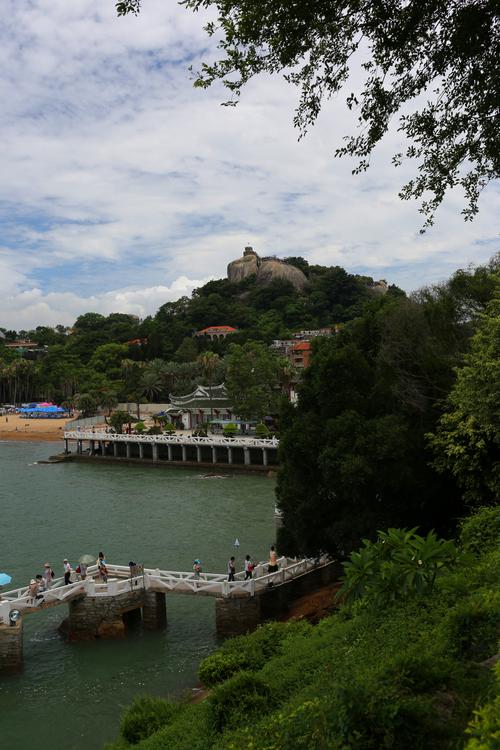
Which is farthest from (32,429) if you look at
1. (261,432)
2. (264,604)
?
(264,604)

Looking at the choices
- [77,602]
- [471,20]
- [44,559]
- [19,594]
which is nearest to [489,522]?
[471,20]

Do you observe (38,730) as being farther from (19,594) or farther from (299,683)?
(299,683)

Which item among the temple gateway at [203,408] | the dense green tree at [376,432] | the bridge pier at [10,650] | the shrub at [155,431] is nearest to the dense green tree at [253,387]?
the temple gateway at [203,408]

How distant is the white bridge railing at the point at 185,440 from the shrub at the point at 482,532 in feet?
118

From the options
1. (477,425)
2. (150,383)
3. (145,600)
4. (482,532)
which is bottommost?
(145,600)

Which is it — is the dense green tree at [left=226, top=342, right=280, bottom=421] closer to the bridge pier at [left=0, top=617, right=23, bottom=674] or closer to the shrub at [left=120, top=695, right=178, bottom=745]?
the bridge pier at [left=0, top=617, right=23, bottom=674]

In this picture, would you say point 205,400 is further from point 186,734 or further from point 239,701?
point 239,701

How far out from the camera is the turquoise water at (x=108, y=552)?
14250 mm

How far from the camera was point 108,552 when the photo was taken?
26609mm

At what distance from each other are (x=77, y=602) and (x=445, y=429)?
11.5 metres

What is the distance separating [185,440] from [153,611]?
3758 cm

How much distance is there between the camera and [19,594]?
18312mm

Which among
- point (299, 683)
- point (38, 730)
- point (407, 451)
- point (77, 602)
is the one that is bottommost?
point (38, 730)

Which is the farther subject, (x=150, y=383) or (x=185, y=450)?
(x=150, y=383)
